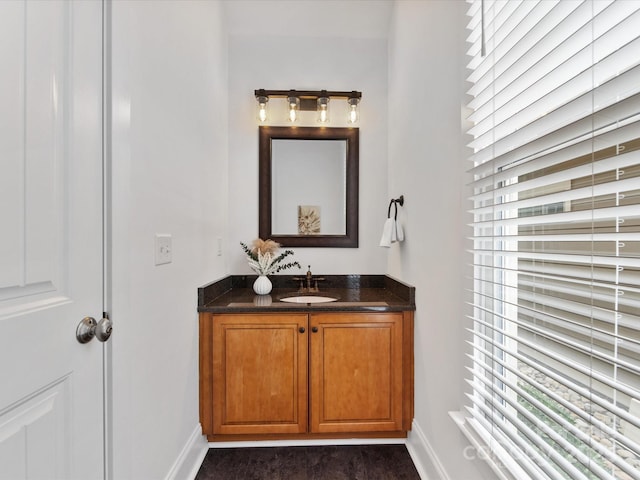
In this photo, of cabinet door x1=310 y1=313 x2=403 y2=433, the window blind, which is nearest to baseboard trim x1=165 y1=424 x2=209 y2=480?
cabinet door x1=310 y1=313 x2=403 y2=433

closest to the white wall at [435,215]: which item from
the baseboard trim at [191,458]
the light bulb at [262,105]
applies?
the light bulb at [262,105]

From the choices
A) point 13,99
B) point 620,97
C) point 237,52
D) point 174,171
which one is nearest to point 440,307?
point 620,97

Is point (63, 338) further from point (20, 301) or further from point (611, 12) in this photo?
point (611, 12)

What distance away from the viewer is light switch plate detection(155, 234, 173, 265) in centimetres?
133

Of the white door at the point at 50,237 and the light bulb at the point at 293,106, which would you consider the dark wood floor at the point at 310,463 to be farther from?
the light bulb at the point at 293,106

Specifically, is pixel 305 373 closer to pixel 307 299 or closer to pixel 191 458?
pixel 307 299

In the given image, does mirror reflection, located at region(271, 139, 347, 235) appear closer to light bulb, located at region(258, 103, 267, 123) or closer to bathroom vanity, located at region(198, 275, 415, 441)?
light bulb, located at region(258, 103, 267, 123)

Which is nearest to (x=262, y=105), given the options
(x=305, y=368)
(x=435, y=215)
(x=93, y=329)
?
(x=435, y=215)

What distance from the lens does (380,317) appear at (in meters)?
1.90

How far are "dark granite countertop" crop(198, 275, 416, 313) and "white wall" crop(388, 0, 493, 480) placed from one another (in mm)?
152

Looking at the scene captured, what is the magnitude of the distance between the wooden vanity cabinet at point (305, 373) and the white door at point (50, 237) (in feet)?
2.94

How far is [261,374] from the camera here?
6.16 feet

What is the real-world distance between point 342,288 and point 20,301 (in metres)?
1.95

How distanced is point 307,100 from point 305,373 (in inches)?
72.9
